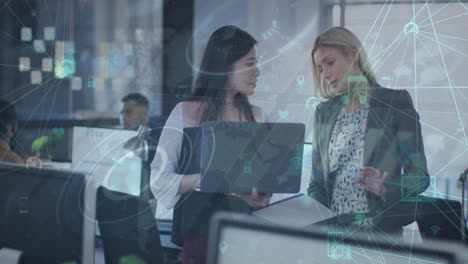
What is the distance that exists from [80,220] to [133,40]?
0.60 metres

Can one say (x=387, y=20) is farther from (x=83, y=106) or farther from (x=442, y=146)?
(x=83, y=106)

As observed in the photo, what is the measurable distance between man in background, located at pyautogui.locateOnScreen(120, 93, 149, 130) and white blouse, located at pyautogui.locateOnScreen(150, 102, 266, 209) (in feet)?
0.25

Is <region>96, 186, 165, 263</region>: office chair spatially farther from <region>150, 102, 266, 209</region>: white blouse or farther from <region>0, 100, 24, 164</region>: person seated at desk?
<region>0, 100, 24, 164</region>: person seated at desk

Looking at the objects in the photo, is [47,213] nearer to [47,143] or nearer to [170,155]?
[47,143]

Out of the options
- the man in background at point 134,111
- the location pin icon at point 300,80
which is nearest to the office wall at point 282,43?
the location pin icon at point 300,80

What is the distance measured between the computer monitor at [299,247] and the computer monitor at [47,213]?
1.57ft

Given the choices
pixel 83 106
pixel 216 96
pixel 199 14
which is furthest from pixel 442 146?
pixel 83 106

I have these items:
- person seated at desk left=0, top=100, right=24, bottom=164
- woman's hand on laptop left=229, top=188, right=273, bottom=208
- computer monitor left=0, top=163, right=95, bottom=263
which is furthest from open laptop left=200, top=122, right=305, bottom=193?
person seated at desk left=0, top=100, right=24, bottom=164

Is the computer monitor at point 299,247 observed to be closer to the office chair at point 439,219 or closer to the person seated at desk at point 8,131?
the office chair at point 439,219

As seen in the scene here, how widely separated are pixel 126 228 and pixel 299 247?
0.57m

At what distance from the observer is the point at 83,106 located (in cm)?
200

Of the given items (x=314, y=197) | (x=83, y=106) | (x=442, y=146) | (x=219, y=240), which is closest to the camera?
(x=442, y=146)

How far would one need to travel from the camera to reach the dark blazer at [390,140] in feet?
5.17

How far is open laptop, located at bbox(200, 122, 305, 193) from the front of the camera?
1.72m
